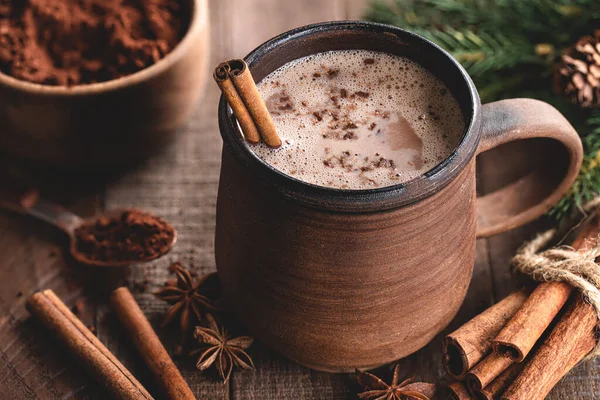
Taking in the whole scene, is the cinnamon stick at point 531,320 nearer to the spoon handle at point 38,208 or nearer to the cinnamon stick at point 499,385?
the cinnamon stick at point 499,385

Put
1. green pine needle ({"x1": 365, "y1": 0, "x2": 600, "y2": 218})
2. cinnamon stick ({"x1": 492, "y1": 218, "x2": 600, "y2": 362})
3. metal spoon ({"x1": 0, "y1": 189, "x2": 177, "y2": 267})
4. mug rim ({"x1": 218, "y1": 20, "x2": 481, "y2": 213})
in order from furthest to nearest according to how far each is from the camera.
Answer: green pine needle ({"x1": 365, "y1": 0, "x2": 600, "y2": 218}) < metal spoon ({"x1": 0, "y1": 189, "x2": 177, "y2": 267}) < cinnamon stick ({"x1": 492, "y1": 218, "x2": 600, "y2": 362}) < mug rim ({"x1": 218, "y1": 20, "x2": 481, "y2": 213})

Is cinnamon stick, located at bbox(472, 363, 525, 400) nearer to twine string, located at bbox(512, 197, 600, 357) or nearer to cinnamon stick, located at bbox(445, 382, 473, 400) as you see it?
cinnamon stick, located at bbox(445, 382, 473, 400)

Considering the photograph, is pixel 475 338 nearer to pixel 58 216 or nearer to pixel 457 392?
pixel 457 392

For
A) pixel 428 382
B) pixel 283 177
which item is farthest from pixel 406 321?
pixel 283 177

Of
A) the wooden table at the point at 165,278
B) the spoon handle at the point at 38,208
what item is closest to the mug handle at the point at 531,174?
the wooden table at the point at 165,278

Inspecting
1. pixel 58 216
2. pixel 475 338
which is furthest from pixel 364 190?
pixel 58 216

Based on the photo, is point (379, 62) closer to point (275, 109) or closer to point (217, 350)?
point (275, 109)

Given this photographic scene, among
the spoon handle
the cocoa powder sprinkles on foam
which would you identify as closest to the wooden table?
the spoon handle
